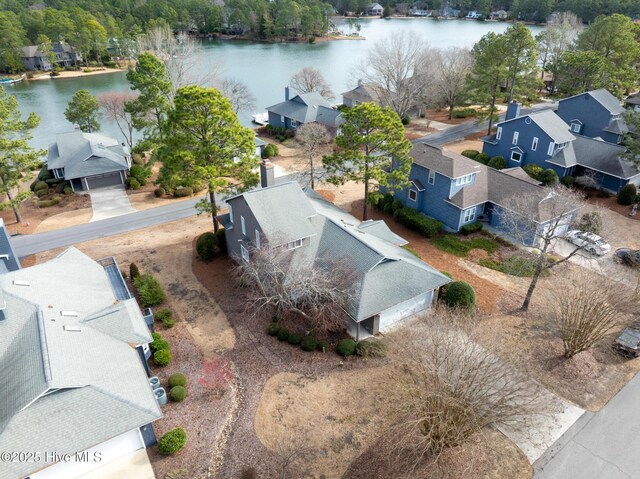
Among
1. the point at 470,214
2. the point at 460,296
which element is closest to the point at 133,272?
the point at 460,296

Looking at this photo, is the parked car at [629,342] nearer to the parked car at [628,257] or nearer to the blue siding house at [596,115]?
the parked car at [628,257]

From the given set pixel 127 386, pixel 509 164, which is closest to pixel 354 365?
pixel 127 386

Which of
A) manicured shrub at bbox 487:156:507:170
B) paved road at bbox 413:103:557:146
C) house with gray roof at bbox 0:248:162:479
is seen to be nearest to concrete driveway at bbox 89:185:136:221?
house with gray roof at bbox 0:248:162:479

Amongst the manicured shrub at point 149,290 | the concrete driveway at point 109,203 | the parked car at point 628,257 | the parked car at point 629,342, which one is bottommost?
the parked car at point 629,342

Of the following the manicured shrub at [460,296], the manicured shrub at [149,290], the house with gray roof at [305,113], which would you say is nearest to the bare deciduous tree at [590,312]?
the manicured shrub at [460,296]

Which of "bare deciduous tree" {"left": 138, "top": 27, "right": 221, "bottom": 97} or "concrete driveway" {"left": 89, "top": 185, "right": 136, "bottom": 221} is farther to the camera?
"bare deciduous tree" {"left": 138, "top": 27, "right": 221, "bottom": 97}

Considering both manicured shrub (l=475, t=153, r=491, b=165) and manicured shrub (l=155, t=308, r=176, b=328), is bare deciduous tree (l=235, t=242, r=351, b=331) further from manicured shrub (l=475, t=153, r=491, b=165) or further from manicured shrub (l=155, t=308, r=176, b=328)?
manicured shrub (l=475, t=153, r=491, b=165)

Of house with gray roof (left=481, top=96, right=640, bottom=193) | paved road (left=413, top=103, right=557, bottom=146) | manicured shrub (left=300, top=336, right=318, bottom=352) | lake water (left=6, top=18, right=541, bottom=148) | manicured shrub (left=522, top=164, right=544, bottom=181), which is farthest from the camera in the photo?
lake water (left=6, top=18, right=541, bottom=148)

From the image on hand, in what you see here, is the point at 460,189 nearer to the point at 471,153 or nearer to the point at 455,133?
the point at 471,153
